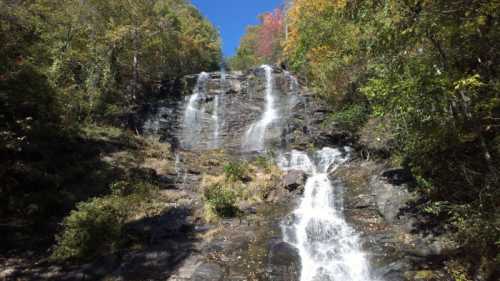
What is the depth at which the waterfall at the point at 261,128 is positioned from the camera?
19359 millimetres

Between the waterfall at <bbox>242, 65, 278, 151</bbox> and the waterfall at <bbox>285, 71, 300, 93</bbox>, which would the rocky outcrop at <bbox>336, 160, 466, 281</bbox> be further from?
the waterfall at <bbox>285, 71, 300, 93</bbox>

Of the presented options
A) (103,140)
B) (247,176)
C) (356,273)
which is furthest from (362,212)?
(103,140)

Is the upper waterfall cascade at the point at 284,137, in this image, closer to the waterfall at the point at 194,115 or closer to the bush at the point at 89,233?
the waterfall at the point at 194,115

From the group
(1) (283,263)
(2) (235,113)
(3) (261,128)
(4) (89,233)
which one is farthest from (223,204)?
(2) (235,113)

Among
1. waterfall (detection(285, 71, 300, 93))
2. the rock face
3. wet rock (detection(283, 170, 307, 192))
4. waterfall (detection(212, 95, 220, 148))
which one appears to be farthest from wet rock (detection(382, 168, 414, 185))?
waterfall (detection(285, 71, 300, 93))

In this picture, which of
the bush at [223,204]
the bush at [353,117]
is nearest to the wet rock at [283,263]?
the bush at [223,204]

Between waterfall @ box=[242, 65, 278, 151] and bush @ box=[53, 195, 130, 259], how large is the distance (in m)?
10.0

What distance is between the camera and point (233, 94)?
24.0 meters

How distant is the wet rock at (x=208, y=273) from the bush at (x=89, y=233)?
108 inches

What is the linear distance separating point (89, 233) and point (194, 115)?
13429 mm

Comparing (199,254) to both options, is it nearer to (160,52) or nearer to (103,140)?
(103,140)

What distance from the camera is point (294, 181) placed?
46.0 ft

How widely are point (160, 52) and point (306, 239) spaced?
63.7ft

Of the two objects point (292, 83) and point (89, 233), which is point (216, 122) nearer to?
point (292, 83)
